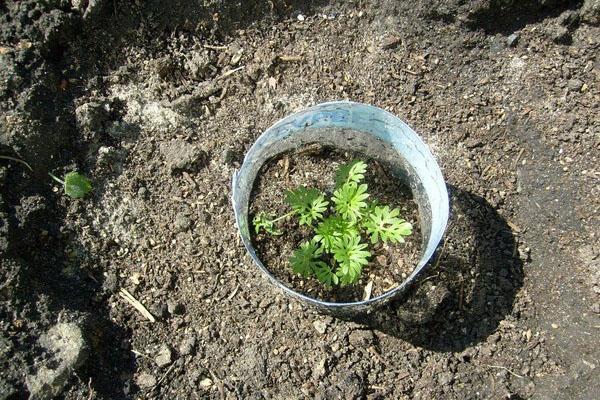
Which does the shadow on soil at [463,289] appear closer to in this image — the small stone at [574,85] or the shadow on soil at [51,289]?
the small stone at [574,85]

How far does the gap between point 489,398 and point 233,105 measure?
1.85 m

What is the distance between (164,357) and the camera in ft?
8.71

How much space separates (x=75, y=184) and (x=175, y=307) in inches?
29.3

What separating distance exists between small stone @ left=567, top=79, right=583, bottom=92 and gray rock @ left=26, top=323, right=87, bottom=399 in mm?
2648

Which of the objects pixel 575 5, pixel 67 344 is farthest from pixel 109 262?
pixel 575 5

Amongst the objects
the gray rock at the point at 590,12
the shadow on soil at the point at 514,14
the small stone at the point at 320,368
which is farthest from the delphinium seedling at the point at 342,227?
the gray rock at the point at 590,12

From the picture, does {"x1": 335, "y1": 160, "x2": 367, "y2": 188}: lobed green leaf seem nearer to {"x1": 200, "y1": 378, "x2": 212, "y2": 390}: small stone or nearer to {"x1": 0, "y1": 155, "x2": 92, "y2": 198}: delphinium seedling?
{"x1": 200, "y1": 378, "x2": 212, "y2": 390}: small stone

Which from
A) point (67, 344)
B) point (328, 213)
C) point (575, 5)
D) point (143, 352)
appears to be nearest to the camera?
point (67, 344)

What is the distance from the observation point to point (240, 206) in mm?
2666

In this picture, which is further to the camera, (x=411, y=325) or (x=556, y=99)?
(x=556, y=99)

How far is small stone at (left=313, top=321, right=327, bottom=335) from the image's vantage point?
271 cm

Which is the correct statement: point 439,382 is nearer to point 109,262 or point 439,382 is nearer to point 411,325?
point 411,325

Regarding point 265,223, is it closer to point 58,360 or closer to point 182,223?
point 182,223

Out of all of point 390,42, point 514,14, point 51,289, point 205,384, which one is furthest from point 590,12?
point 51,289
